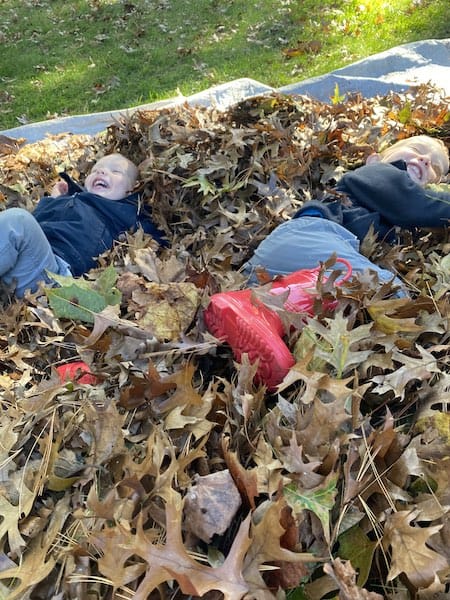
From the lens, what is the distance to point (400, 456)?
1.45 m

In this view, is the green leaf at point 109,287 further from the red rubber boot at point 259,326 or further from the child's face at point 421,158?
the child's face at point 421,158

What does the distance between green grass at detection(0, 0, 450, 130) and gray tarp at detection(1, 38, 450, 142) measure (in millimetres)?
1518

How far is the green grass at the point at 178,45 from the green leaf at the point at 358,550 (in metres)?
6.25

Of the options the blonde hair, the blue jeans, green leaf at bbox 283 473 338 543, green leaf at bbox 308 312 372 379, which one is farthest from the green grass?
green leaf at bbox 283 473 338 543

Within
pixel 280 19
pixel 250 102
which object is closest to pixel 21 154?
pixel 250 102

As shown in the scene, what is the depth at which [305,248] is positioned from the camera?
261 centimetres

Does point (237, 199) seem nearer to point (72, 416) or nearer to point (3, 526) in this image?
point (72, 416)

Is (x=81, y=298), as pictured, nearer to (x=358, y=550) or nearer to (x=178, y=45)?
(x=358, y=550)

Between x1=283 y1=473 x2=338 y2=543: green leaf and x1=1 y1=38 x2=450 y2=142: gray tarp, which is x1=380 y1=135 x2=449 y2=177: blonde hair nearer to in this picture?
x1=1 y1=38 x2=450 y2=142: gray tarp

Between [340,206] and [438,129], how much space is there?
1.34m

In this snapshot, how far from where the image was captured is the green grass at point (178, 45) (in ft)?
23.8

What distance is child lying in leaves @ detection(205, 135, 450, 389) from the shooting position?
1.92m

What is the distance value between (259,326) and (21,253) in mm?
1798

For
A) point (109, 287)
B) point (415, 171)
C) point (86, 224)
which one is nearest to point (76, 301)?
point (109, 287)
